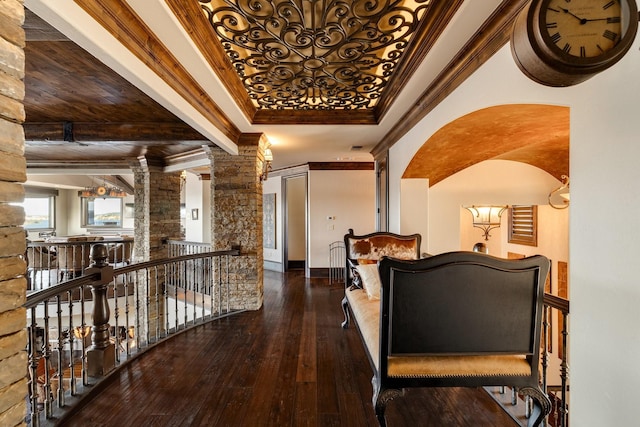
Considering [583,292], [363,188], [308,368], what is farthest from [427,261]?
[363,188]

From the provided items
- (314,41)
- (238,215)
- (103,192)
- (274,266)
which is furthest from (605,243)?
(103,192)

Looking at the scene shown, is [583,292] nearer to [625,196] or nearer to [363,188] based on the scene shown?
[625,196]

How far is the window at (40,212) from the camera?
9.48m

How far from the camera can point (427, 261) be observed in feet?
4.43

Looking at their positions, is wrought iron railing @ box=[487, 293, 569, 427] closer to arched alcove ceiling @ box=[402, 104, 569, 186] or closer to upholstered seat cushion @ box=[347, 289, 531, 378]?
upholstered seat cushion @ box=[347, 289, 531, 378]

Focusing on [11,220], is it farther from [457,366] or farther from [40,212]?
[40,212]

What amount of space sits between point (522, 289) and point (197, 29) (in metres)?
Result: 2.50

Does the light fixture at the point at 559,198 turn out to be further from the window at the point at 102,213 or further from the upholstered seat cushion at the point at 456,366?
the window at the point at 102,213

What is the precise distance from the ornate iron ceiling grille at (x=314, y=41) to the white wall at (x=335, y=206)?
3058 millimetres

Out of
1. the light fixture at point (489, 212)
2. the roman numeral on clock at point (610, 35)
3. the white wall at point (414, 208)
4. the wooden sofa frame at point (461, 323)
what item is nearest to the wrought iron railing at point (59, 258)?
the white wall at point (414, 208)

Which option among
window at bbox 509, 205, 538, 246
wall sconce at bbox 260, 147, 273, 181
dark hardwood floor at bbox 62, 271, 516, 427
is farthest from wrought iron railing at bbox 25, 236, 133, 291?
window at bbox 509, 205, 538, 246

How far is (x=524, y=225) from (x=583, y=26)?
558cm

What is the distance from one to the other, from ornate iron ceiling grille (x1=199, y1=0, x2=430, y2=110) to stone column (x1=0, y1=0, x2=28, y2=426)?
102 centimetres

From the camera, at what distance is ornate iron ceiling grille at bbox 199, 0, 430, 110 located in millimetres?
1658
